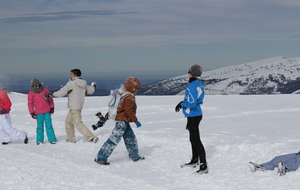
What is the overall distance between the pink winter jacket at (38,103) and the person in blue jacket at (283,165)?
17.0 feet

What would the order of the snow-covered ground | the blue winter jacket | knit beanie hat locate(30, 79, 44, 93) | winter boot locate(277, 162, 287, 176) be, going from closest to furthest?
the snow-covered ground < winter boot locate(277, 162, 287, 176) < the blue winter jacket < knit beanie hat locate(30, 79, 44, 93)

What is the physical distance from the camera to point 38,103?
8914mm

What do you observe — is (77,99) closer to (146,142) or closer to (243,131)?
(146,142)

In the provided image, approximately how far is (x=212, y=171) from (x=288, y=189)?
4.52ft

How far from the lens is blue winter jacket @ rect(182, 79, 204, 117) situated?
233 inches

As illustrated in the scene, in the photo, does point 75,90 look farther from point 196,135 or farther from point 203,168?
point 203,168

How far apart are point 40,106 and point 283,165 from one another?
5732 millimetres

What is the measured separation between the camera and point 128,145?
7098mm

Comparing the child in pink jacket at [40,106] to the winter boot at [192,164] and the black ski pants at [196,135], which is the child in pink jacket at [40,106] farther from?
the black ski pants at [196,135]

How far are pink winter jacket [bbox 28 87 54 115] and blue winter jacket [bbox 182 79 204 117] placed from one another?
422 centimetres

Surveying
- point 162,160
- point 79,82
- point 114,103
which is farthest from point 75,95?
point 162,160

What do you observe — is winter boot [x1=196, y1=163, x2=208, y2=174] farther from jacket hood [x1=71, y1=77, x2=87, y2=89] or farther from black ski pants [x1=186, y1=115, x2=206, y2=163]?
jacket hood [x1=71, y1=77, x2=87, y2=89]

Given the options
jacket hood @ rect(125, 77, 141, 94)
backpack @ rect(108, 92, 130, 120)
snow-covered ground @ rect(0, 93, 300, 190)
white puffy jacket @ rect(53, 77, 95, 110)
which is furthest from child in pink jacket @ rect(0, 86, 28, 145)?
jacket hood @ rect(125, 77, 141, 94)

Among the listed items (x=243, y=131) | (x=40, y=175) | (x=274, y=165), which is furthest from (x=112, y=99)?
(x=243, y=131)
